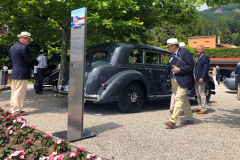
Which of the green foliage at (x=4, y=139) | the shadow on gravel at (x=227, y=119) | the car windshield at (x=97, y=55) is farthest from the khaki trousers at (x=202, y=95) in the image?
the green foliage at (x=4, y=139)

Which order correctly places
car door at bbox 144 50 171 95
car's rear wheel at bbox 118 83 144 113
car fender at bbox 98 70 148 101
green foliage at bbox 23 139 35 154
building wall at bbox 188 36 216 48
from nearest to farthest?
1. green foliage at bbox 23 139 35 154
2. car fender at bbox 98 70 148 101
3. car's rear wheel at bbox 118 83 144 113
4. car door at bbox 144 50 171 95
5. building wall at bbox 188 36 216 48

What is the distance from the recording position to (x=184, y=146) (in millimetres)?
3428

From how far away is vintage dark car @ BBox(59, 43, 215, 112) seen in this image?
17.5ft

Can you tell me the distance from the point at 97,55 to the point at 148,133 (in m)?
3.07

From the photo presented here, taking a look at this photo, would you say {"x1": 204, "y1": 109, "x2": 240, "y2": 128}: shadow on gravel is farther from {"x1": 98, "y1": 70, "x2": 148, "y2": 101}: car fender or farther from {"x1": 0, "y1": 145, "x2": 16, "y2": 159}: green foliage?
{"x1": 0, "y1": 145, "x2": 16, "y2": 159}: green foliage

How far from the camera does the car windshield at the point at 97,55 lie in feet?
19.8

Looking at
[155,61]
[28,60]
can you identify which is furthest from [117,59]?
[28,60]

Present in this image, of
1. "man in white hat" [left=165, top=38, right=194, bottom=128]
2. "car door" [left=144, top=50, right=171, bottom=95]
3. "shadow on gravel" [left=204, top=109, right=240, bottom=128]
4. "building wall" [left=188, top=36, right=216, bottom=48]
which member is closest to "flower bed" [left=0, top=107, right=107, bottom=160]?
"man in white hat" [left=165, top=38, right=194, bottom=128]

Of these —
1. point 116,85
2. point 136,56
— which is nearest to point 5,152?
point 116,85

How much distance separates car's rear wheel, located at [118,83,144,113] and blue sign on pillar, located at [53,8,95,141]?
2031 millimetres

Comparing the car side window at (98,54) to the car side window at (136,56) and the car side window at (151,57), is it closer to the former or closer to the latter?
the car side window at (136,56)

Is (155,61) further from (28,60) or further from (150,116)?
(28,60)

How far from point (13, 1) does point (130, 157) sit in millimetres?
5409

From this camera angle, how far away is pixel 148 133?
4.08 m
